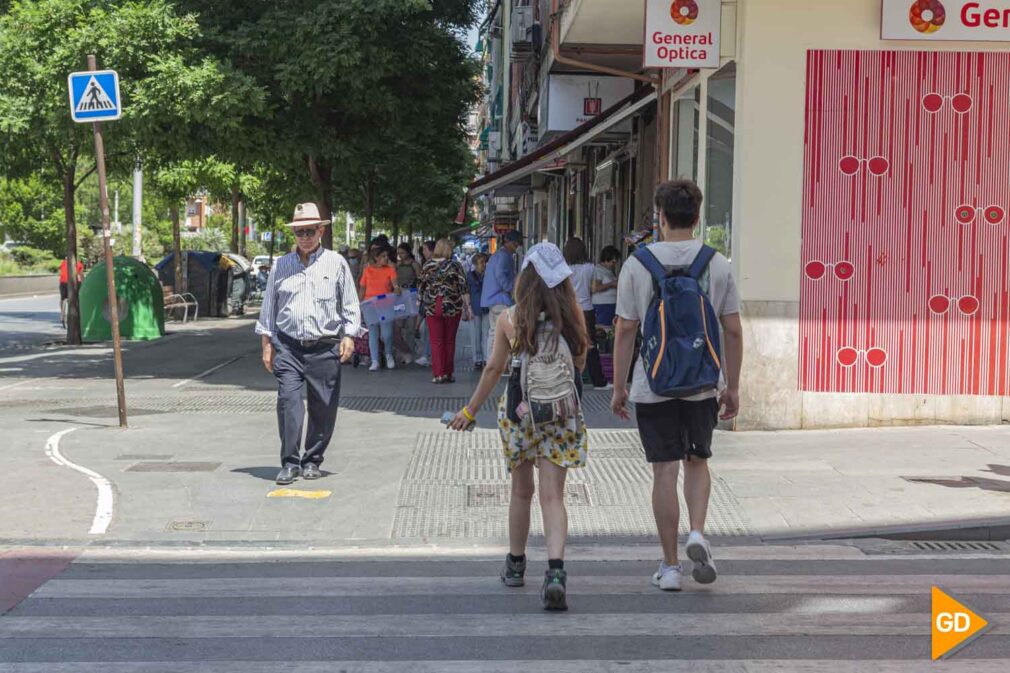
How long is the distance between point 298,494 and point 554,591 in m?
3.38

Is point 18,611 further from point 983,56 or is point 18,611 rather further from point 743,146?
point 983,56

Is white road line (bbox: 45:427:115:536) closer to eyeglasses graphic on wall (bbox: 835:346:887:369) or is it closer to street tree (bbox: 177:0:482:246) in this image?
eyeglasses graphic on wall (bbox: 835:346:887:369)

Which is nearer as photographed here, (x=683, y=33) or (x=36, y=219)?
(x=683, y=33)

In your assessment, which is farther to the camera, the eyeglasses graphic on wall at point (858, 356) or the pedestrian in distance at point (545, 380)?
the eyeglasses graphic on wall at point (858, 356)

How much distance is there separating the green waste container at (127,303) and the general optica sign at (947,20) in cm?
1502

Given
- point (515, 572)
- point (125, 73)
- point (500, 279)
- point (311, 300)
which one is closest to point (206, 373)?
point (125, 73)

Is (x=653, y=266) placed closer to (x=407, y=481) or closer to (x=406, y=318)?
(x=407, y=481)

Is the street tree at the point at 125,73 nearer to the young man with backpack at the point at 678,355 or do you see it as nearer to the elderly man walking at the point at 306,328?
the elderly man walking at the point at 306,328

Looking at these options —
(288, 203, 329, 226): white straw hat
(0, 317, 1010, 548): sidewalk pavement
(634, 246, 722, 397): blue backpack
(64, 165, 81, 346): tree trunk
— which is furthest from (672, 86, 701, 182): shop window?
(64, 165, 81, 346): tree trunk

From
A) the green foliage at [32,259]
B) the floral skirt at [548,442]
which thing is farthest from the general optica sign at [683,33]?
the green foliage at [32,259]

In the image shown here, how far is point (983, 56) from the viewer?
11414 mm

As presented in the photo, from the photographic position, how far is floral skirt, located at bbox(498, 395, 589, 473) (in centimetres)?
604

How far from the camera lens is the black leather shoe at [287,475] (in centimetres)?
910

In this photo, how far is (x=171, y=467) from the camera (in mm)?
9828
